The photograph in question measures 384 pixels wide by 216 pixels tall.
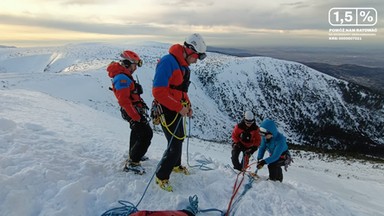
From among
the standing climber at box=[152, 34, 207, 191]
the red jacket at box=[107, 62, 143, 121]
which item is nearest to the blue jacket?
the standing climber at box=[152, 34, 207, 191]

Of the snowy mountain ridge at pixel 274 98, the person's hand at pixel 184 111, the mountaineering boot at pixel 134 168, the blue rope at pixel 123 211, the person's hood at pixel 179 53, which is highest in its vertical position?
the person's hood at pixel 179 53

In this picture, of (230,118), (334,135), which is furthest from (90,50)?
(334,135)

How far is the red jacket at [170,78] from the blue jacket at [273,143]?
292 centimetres

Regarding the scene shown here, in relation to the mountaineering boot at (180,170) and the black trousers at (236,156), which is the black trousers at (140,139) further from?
the black trousers at (236,156)

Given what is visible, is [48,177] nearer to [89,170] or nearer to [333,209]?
[89,170]

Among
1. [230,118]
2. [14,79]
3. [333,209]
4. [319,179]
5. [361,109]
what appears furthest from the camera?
[361,109]

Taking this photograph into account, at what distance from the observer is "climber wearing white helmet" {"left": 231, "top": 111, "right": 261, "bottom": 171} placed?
884 centimetres

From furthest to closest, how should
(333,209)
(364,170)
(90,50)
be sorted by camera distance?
(90,50), (364,170), (333,209)

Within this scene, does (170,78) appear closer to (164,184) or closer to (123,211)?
(164,184)

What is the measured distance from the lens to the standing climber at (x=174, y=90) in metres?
5.49

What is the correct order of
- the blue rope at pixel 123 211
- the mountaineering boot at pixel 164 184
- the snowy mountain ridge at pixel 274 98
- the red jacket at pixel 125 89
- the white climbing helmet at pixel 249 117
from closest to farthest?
the blue rope at pixel 123 211 → the mountaineering boot at pixel 164 184 → the red jacket at pixel 125 89 → the white climbing helmet at pixel 249 117 → the snowy mountain ridge at pixel 274 98

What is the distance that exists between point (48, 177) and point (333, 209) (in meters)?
5.40

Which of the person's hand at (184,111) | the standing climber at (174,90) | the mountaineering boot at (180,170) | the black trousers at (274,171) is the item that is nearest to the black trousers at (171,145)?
the standing climber at (174,90)

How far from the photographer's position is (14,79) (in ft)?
98.5
